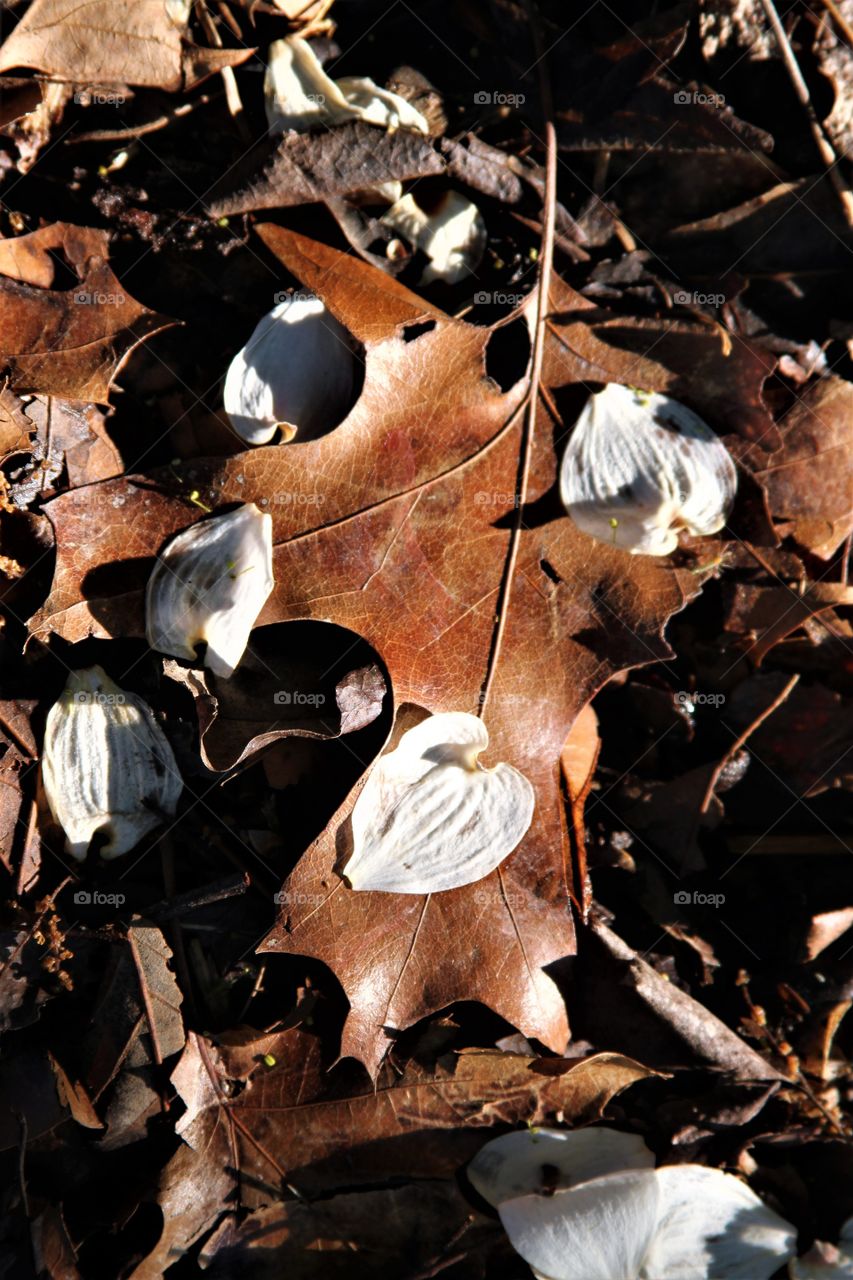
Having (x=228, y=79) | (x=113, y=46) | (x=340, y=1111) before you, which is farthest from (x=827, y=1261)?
(x=113, y=46)

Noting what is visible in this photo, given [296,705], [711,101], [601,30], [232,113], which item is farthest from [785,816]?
[232,113]

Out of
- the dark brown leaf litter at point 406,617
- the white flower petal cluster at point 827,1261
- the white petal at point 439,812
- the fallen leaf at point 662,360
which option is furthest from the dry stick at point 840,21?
the white flower petal cluster at point 827,1261

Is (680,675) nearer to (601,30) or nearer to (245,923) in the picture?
(245,923)

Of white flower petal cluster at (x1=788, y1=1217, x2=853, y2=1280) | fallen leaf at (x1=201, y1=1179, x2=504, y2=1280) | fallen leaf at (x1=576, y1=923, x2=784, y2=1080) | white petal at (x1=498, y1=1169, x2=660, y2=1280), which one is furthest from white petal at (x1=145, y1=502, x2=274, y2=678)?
white flower petal cluster at (x1=788, y1=1217, x2=853, y2=1280)

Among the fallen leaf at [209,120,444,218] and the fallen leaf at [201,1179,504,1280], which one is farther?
the fallen leaf at [201,1179,504,1280]

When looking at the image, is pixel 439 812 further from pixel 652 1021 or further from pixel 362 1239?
pixel 362 1239

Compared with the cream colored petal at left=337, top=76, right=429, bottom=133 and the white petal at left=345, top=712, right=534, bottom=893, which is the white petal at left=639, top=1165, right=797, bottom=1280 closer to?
the white petal at left=345, top=712, right=534, bottom=893
